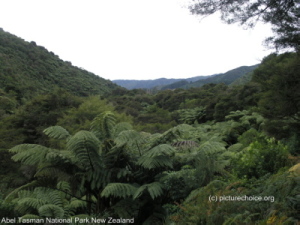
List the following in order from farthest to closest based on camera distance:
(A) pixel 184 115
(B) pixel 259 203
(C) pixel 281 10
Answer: (A) pixel 184 115 < (C) pixel 281 10 < (B) pixel 259 203

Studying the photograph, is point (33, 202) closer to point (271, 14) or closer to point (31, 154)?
point (31, 154)

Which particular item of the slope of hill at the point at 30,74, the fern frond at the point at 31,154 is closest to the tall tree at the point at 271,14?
the fern frond at the point at 31,154

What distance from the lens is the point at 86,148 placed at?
3492mm

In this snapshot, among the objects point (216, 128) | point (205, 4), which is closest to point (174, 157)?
point (205, 4)

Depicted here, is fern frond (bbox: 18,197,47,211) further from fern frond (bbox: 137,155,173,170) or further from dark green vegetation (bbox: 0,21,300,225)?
fern frond (bbox: 137,155,173,170)

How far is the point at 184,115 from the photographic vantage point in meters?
19.7

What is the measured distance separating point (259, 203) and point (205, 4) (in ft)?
10.3

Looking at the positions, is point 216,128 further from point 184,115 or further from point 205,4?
point 205,4

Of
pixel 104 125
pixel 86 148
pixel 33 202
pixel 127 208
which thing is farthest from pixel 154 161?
pixel 33 202

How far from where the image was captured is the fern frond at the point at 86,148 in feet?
11.1

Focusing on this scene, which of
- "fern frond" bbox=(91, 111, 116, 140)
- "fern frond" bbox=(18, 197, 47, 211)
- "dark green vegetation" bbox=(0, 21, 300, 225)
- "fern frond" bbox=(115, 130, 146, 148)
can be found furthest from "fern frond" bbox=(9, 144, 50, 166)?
"fern frond" bbox=(115, 130, 146, 148)

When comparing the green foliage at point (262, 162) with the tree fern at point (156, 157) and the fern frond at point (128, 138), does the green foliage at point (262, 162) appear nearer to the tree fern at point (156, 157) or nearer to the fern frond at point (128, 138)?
the tree fern at point (156, 157)

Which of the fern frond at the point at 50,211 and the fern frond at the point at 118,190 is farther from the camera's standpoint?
the fern frond at the point at 50,211

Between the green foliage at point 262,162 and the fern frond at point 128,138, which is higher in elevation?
the fern frond at point 128,138
